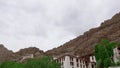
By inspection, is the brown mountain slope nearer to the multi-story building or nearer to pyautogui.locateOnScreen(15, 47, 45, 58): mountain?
pyautogui.locateOnScreen(15, 47, 45, 58): mountain

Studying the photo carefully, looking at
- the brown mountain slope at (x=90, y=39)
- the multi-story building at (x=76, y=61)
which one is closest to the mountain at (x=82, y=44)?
the brown mountain slope at (x=90, y=39)

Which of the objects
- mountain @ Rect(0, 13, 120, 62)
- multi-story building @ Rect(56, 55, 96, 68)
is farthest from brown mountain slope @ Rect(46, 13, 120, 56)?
multi-story building @ Rect(56, 55, 96, 68)

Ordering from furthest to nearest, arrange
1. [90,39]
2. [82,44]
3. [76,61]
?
[82,44]
[90,39]
[76,61]

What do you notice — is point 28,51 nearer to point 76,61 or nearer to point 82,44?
point 82,44

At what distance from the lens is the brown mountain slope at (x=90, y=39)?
119062mm

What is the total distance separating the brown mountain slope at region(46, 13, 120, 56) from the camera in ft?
391

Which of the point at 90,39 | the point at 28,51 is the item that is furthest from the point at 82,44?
the point at 28,51

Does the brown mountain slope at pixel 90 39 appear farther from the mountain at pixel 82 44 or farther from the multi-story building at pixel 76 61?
the multi-story building at pixel 76 61

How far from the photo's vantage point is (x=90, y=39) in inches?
5172

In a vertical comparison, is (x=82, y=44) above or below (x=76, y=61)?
above

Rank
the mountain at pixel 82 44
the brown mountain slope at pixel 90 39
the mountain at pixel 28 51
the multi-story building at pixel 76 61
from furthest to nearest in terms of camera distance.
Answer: the mountain at pixel 28 51 < the mountain at pixel 82 44 < the brown mountain slope at pixel 90 39 < the multi-story building at pixel 76 61

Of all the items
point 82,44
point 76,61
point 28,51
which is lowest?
point 76,61

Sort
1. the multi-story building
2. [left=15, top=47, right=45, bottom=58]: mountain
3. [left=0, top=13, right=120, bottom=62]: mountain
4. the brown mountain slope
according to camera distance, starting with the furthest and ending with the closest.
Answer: [left=15, top=47, right=45, bottom=58]: mountain
[left=0, top=13, right=120, bottom=62]: mountain
the brown mountain slope
the multi-story building

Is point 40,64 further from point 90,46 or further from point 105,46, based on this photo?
point 90,46
